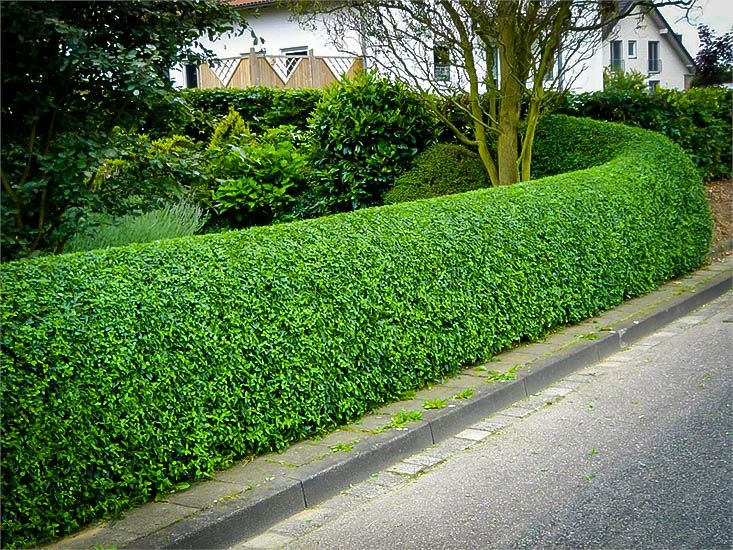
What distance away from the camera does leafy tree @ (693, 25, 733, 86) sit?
2756 cm

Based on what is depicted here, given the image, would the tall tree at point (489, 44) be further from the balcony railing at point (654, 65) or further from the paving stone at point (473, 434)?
the balcony railing at point (654, 65)

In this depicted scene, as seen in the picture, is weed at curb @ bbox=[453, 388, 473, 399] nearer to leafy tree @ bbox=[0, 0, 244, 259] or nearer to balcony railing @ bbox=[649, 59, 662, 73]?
leafy tree @ bbox=[0, 0, 244, 259]

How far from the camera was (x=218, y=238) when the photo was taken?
5.43m

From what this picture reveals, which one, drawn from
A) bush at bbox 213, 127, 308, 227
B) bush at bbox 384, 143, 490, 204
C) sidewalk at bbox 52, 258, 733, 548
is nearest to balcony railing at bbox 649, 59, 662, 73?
bush at bbox 384, 143, 490, 204

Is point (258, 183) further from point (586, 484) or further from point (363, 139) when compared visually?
point (586, 484)

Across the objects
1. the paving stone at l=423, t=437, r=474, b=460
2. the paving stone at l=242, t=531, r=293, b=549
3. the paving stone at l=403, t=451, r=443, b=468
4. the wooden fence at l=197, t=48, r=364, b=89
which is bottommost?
the paving stone at l=423, t=437, r=474, b=460

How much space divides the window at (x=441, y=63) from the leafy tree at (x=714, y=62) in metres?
18.2

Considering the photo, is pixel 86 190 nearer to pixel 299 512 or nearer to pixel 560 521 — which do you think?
pixel 299 512

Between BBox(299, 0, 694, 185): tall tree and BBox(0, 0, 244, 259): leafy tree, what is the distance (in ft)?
17.6

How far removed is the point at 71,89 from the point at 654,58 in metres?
46.1

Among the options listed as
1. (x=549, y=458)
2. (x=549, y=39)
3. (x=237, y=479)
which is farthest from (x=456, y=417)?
(x=549, y=39)

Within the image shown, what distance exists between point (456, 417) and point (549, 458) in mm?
740

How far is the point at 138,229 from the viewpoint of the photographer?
25.5 feet

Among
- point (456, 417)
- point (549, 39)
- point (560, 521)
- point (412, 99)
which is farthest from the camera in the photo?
point (412, 99)
